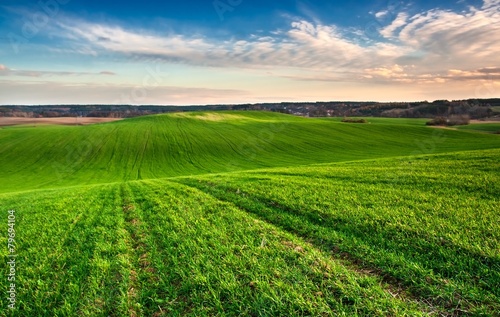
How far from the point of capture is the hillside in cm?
5156

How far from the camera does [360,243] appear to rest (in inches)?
292

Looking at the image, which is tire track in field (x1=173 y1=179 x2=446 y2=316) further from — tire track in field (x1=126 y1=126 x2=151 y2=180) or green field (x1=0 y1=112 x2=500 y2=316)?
tire track in field (x1=126 y1=126 x2=151 y2=180)

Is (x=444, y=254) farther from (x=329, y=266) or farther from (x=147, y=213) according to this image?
(x=147, y=213)

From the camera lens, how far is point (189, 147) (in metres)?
67.7

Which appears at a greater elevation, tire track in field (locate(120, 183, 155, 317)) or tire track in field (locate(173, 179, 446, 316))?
tire track in field (locate(173, 179, 446, 316))

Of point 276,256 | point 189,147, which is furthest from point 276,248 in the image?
point 189,147

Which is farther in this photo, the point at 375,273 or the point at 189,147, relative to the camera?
the point at 189,147

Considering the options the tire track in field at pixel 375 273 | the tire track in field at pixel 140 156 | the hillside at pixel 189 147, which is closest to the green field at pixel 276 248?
the tire track in field at pixel 375 273

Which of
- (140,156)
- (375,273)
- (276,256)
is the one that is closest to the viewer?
(375,273)

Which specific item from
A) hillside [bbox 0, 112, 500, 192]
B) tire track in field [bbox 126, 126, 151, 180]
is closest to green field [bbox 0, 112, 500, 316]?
hillside [bbox 0, 112, 500, 192]

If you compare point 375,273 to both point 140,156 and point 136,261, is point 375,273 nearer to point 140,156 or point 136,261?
point 136,261

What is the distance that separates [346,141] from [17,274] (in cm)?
7493

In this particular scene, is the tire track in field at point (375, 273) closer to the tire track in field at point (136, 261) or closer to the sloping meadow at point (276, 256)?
the sloping meadow at point (276, 256)

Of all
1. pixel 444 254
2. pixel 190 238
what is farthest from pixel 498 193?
pixel 190 238
